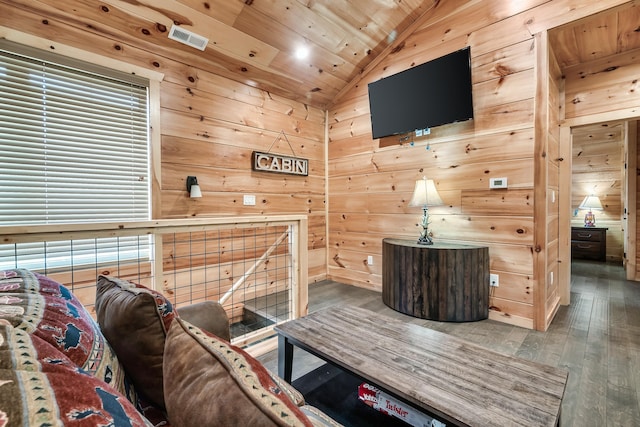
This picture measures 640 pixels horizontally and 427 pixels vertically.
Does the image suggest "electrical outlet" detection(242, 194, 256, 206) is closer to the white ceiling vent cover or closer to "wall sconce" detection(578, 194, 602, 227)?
the white ceiling vent cover

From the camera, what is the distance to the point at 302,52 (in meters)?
3.25

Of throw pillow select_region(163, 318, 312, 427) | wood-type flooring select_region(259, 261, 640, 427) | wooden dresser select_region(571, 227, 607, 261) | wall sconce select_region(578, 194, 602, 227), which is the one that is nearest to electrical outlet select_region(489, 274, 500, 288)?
wood-type flooring select_region(259, 261, 640, 427)

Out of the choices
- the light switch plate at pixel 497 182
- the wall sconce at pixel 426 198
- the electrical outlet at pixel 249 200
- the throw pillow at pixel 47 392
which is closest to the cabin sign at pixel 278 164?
the electrical outlet at pixel 249 200

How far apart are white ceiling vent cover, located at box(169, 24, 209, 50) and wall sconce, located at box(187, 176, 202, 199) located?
123cm

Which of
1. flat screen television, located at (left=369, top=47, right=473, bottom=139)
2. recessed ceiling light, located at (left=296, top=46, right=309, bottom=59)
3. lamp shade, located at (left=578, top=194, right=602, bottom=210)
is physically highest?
recessed ceiling light, located at (left=296, top=46, right=309, bottom=59)

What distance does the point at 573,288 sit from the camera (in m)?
3.89

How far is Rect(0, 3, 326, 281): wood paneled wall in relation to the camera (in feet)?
7.63

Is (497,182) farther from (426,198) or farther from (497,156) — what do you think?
(426,198)

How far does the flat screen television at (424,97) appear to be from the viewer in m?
2.86

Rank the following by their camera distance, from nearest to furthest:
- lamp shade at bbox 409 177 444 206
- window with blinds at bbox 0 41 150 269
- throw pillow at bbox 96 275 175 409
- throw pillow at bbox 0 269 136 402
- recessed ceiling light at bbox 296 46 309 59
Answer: throw pillow at bbox 0 269 136 402, throw pillow at bbox 96 275 175 409, window with blinds at bbox 0 41 150 269, lamp shade at bbox 409 177 444 206, recessed ceiling light at bbox 296 46 309 59

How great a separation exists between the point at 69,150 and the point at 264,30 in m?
2.01

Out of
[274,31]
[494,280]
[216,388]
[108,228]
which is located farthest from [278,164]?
[216,388]

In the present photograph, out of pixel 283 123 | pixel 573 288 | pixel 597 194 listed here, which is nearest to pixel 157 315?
pixel 283 123

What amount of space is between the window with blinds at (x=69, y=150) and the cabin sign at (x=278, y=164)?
1138 millimetres
